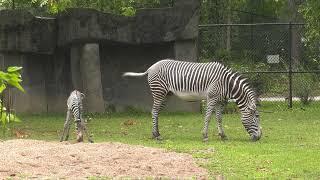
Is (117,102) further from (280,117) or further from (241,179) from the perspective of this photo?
(241,179)

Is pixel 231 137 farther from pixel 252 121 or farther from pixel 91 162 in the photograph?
pixel 91 162

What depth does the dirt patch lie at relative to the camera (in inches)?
316

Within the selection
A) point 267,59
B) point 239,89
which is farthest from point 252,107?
point 267,59

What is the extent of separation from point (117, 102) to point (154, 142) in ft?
22.0

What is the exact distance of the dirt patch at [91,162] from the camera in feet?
26.3

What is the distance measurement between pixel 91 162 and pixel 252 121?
4.80m

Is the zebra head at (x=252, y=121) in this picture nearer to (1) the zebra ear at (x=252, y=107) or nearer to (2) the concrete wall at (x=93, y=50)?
(1) the zebra ear at (x=252, y=107)

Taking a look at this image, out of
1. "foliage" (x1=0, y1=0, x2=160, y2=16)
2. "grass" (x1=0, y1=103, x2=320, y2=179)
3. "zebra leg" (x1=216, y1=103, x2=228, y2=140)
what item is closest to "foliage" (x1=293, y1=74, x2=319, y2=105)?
"grass" (x1=0, y1=103, x2=320, y2=179)

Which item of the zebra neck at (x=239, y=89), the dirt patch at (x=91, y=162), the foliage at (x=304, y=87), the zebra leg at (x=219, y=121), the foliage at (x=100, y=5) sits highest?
the foliage at (x=100, y=5)

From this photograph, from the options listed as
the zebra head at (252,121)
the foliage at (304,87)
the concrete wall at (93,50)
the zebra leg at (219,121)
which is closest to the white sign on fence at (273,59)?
the foliage at (304,87)

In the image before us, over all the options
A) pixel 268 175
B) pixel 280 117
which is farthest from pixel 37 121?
pixel 268 175

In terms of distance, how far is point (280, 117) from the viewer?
17.7 m

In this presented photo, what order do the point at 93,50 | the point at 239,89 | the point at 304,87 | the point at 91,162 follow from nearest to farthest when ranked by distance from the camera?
the point at 91,162
the point at 239,89
the point at 93,50
the point at 304,87

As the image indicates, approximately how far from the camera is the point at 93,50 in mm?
17797
